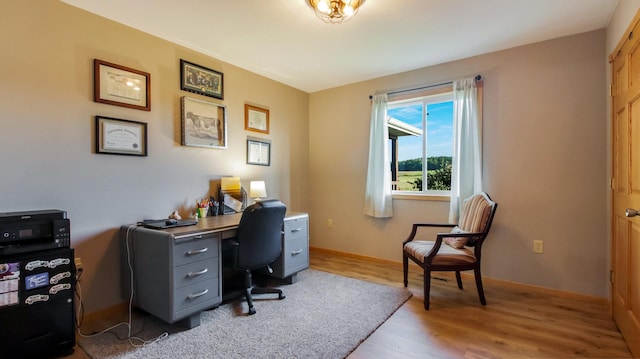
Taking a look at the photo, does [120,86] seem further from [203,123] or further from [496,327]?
[496,327]

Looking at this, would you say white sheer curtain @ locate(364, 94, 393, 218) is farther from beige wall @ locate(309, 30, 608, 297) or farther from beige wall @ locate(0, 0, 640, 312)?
beige wall @ locate(309, 30, 608, 297)

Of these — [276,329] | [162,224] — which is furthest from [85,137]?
[276,329]

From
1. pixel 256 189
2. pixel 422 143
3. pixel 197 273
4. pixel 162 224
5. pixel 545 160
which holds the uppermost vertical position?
pixel 422 143

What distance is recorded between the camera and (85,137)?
222 centimetres

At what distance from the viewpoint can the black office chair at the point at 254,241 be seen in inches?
91.7

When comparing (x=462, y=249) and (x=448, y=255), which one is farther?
(x=462, y=249)

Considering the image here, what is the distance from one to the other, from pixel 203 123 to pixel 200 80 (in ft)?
1.40

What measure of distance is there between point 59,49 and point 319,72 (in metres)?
2.40

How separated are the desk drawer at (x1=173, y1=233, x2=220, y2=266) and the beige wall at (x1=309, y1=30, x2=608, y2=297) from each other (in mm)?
2306

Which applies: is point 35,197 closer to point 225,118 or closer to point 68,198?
point 68,198

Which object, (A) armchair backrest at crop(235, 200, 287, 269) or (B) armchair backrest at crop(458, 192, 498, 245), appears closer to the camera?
(A) armchair backrest at crop(235, 200, 287, 269)

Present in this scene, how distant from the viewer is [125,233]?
2.33m

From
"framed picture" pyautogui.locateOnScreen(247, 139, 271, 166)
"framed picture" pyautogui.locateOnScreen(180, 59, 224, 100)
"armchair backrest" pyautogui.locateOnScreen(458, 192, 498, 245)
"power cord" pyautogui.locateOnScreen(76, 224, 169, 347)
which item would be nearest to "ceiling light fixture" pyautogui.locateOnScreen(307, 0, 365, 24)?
"framed picture" pyautogui.locateOnScreen(180, 59, 224, 100)

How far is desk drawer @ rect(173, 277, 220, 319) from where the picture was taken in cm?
204
